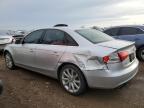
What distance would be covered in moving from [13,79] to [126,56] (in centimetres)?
332

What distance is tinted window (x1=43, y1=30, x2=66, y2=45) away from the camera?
489 centimetres

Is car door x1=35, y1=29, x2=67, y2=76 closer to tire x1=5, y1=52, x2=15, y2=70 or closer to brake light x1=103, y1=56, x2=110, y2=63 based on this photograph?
brake light x1=103, y1=56, x2=110, y2=63

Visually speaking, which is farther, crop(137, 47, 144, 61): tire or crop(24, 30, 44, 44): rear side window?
crop(137, 47, 144, 61): tire

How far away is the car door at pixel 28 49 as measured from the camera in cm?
557

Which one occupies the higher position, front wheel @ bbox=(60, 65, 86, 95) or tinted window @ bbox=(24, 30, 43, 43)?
tinted window @ bbox=(24, 30, 43, 43)

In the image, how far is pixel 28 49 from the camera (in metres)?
5.70

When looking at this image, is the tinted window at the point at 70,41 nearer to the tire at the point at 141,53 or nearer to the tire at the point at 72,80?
the tire at the point at 72,80

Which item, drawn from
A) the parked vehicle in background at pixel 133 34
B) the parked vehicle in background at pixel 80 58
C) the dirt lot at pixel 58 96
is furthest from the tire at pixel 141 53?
the parked vehicle in background at pixel 80 58

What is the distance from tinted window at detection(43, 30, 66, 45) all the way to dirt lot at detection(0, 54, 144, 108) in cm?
115

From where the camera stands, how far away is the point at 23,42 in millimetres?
6133

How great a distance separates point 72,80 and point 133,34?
15.6 ft

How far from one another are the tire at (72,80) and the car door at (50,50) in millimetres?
337

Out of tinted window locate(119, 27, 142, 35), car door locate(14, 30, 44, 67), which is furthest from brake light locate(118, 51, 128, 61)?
tinted window locate(119, 27, 142, 35)

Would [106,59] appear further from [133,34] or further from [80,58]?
[133,34]
